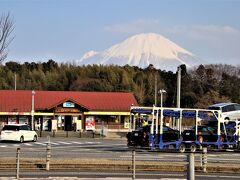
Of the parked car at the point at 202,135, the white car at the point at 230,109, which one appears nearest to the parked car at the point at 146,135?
the parked car at the point at 202,135

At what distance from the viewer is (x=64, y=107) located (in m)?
69.2

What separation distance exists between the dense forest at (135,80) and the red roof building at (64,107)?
65.7 ft

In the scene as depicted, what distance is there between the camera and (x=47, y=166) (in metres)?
19.8

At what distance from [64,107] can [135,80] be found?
46813 millimetres

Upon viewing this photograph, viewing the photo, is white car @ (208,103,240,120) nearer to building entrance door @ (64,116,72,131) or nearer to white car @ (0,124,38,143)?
white car @ (0,124,38,143)

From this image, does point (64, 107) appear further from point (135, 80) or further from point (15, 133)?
point (135, 80)

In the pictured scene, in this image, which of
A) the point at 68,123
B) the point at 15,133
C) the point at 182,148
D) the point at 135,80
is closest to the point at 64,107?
the point at 68,123

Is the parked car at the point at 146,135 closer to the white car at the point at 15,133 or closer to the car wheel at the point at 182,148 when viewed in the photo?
the car wheel at the point at 182,148

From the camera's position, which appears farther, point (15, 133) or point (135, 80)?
point (135, 80)

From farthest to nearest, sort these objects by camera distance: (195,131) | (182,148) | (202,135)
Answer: (202,135)
(195,131)
(182,148)

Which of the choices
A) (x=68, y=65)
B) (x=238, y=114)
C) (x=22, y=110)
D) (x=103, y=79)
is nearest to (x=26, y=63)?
(x=68, y=65)

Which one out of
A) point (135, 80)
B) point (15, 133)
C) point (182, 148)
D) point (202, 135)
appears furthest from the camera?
point (135, 80)

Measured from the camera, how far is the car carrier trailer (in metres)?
30.8

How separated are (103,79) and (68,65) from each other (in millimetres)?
17274
